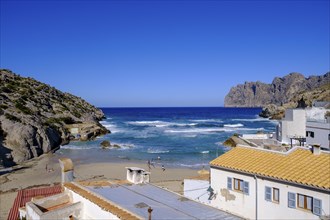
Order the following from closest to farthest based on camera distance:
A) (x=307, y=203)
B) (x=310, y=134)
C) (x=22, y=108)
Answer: (x=307, y=203), (x=310, y=134), (x=22, y=108)

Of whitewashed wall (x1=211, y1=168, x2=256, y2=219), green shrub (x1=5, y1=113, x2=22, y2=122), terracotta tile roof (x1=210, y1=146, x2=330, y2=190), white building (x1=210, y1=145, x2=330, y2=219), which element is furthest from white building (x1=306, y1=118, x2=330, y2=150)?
green shrub (x1=5, y1=113, x2=22, y2=122)

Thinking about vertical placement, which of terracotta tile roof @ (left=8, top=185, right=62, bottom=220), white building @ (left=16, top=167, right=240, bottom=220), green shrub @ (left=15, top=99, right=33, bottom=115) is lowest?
terracotta tile roof @ (left=8, top=185, right=62, bottom=220)

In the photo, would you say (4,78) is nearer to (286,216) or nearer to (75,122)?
(75,122)

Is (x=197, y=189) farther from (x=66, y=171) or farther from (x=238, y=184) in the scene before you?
(x=66, y=171)

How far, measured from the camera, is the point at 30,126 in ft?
157

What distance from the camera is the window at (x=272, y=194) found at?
13.9 m

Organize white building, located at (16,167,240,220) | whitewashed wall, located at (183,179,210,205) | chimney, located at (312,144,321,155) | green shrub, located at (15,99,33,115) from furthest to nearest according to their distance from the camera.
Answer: green shrub, located at (15,99,33,115)
whitewashed wall, located at (183,179,210,205)
chimney, located at (312,144,321,155)
white building, located at (16,167,240,220)

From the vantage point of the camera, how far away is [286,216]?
13.5 meters

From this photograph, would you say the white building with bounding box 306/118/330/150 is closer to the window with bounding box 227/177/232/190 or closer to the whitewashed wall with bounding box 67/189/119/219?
the window with bounding box 227/177/232/190

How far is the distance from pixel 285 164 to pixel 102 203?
311 inches

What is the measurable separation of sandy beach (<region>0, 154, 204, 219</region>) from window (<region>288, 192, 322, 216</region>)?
1302cm

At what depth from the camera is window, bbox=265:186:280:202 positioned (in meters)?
13.9

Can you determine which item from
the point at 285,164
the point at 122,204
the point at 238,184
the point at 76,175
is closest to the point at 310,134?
the point at 238,184

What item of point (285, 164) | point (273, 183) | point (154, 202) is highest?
point (285, 164)
